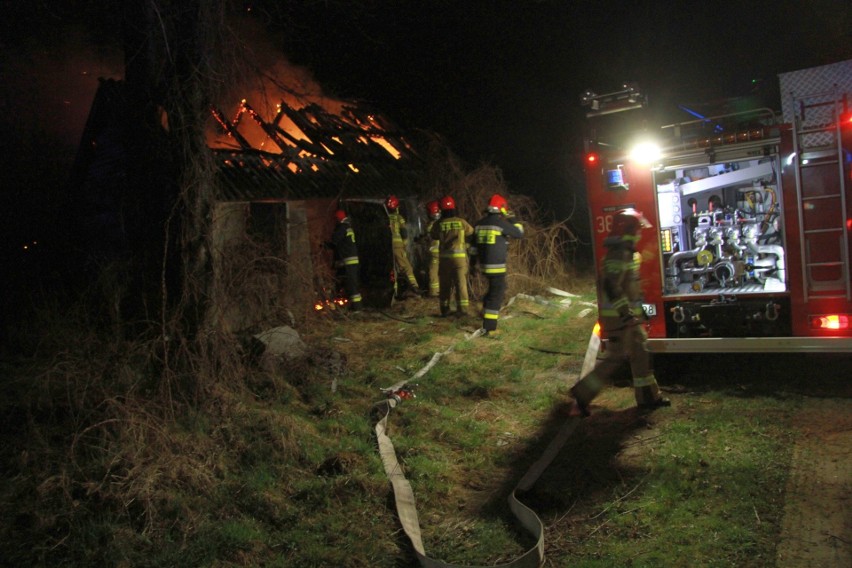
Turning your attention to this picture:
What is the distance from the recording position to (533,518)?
13.2 feet

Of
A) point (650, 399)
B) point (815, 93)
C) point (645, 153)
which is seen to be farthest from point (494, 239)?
point (815, 93)

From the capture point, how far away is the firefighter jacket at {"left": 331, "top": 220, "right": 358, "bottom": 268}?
11.2 metres

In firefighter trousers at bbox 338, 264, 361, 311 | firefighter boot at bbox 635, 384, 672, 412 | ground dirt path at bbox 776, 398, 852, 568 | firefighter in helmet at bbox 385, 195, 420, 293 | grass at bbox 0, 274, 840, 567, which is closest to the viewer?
ground dirt path at bbox 776, 398, 852, 568

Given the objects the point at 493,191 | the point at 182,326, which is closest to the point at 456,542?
the point at 182,326

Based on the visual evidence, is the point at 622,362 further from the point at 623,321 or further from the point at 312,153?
the point at 312,153

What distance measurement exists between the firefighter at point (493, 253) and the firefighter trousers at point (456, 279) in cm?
90

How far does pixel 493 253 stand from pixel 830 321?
4662 millimetres

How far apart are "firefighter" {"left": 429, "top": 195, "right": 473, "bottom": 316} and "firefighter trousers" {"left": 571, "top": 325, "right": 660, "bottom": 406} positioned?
4750mm

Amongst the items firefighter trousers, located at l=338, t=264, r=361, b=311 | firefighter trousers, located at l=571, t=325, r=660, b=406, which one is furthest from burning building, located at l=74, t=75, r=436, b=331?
firefighter trousers, located at l=571, t=325, r=660, b=406

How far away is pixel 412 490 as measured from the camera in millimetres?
4789

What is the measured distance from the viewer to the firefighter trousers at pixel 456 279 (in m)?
10.4

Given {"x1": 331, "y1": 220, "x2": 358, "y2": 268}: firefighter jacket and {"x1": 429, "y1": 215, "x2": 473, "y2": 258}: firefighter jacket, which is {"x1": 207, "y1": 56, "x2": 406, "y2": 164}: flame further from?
{"x1": 429, "y1": 215, "x2": 473, "y2": 258}: firefighter jacket

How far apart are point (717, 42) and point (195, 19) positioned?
47.3 feet

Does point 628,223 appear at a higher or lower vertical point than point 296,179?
lower
